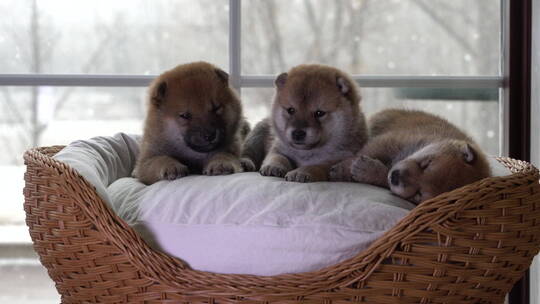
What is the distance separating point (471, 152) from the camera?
7.04 ft

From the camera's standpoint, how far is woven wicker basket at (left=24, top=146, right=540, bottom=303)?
181 centimetres

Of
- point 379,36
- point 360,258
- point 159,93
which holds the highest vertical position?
point 379,36

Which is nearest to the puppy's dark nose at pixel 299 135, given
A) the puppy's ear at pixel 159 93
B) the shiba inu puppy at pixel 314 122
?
the shiba inu puppy at pixel 314 122

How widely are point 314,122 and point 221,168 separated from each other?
41cm

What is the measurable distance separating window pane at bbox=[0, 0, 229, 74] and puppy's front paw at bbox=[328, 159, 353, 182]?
1632 mm

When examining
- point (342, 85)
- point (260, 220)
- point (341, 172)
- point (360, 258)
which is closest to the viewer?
point (360, 258)

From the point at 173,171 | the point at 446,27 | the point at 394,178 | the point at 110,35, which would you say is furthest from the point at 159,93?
the point at 446,27

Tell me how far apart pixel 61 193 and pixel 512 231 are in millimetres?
1421

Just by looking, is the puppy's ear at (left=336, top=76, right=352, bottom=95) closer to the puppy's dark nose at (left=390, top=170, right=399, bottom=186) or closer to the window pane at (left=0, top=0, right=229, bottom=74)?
the puppy's dark nose at (left=390, top=170, right=399, bottom=186)

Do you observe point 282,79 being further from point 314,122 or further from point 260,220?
point 260,220

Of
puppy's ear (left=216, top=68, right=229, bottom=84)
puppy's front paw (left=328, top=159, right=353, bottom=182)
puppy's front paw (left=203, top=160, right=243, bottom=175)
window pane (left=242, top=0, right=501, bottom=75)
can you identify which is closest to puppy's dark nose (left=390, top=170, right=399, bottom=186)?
puppy's front paw (left=328, top=159, right=353, bottom=182)

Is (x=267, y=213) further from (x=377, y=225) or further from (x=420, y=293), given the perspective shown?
(x=420, y=293)

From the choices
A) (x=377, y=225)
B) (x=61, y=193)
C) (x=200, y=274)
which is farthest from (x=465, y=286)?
(x=61, y=193)

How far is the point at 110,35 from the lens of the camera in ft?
12.6
